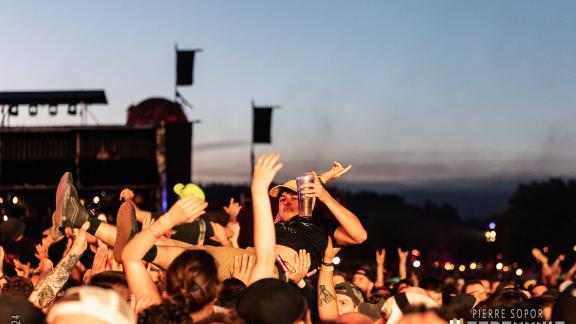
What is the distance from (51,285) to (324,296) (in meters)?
1.86

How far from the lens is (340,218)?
6520 millimetres

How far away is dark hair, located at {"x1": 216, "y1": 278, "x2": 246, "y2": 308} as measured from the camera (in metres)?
5.54

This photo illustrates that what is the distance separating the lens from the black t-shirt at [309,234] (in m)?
6.73

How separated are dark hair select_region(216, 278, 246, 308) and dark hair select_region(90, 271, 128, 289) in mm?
615

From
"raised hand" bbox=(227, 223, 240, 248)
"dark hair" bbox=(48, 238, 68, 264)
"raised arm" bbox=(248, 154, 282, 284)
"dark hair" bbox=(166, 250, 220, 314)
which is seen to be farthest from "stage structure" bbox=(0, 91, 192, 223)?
"dark hair" bbox=(166, 250, 220, 314)

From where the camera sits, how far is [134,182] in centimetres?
3291

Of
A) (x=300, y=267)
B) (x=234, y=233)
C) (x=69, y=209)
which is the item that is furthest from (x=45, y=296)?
(x=234, y=233)

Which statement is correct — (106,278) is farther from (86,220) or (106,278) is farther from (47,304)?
(86,220)

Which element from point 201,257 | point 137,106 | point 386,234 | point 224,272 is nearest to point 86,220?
point 224,272

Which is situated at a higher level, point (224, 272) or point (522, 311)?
point (224, 272)

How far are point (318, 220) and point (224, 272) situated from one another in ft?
3.31

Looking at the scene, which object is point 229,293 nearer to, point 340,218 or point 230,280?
point 230,280

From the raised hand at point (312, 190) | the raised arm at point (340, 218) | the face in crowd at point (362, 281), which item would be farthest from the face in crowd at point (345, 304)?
the face in crowd at point (362, 281)

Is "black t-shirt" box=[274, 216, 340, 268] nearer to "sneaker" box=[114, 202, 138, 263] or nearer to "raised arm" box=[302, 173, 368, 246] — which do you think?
"raised arm" box=[302, 173, 368, 246]
